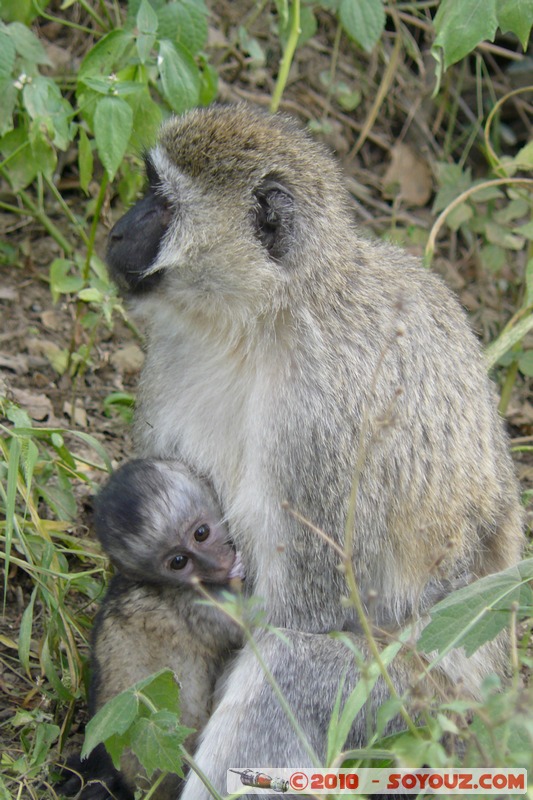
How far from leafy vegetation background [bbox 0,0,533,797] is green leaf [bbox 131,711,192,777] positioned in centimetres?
62

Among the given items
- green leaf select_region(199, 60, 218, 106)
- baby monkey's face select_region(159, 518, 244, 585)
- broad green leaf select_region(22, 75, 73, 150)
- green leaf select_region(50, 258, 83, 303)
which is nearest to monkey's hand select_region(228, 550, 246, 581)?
baby monkey's face select_region(159, 518, 244, 585)

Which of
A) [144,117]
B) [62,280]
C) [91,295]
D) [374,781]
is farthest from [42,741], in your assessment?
[144,117]

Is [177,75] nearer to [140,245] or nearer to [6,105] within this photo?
[6,105]

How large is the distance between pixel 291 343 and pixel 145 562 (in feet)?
2.79

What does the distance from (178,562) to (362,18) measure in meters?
2.38

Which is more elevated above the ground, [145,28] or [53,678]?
[145,28]

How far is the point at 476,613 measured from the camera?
276 centimetres

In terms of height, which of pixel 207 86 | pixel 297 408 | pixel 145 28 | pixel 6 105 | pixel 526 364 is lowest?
pixel 526 364

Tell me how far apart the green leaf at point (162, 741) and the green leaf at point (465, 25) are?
7.62 feet

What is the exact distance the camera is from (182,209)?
3.36 metres

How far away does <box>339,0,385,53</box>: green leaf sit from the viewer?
4414 mm

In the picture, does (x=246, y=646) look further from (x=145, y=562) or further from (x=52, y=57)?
(x=52, y=57)

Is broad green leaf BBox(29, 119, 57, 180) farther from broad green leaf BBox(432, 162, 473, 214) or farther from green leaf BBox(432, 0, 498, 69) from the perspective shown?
broad green leaf BBox(432, 162, 473, 214)

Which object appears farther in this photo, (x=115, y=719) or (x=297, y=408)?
(x=297, y=408)
